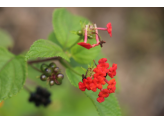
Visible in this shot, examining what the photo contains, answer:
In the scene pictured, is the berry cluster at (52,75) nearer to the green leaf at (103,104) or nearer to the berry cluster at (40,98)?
the green leaf at (103,104)

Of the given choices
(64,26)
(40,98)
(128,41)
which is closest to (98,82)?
(64,26)

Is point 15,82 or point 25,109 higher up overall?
point 15,82

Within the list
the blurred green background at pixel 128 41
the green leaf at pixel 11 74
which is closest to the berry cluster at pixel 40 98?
the green leaf at pixel 11 74

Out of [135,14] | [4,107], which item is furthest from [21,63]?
[135,14]

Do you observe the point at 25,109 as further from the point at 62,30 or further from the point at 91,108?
the point at 62,30

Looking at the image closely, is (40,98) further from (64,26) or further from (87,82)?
(87,82)

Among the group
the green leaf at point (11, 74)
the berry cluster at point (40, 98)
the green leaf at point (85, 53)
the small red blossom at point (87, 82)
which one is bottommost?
the berry cluster at point (40, 98)
